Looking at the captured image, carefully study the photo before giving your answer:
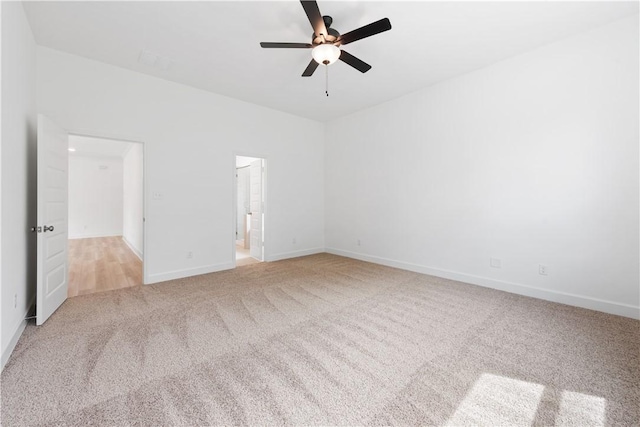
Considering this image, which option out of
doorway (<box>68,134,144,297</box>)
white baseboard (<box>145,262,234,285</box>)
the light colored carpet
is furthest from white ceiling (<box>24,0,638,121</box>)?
doorway (<box>68,134,144,297</box>)

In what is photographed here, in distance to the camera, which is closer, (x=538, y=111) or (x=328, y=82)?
(x=538, y=111)

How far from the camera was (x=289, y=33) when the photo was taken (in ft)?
9.35

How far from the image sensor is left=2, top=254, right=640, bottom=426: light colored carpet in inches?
58.9

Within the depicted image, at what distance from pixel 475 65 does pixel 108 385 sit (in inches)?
198

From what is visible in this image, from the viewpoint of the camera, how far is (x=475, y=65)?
355cm

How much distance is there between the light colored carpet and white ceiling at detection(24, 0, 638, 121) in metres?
3.01

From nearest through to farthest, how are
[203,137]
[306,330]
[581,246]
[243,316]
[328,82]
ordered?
[306,330], [243,316], [581,246], [328,82], [203,137]

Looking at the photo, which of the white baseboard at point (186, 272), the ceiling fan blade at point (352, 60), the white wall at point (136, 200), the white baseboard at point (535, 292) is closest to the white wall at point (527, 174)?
the white baseboard at point (535, 292)

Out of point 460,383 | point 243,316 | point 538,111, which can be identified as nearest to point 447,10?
point 538,111

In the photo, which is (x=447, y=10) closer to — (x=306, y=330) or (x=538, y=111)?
(x=538, y=111)

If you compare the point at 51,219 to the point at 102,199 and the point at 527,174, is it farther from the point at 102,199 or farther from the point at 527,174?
the point at 102,199

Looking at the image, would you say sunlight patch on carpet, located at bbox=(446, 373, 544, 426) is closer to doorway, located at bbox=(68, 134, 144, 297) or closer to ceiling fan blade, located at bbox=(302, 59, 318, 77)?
ceiling fan blade, located at bbox=(302, 59, 318, 77)

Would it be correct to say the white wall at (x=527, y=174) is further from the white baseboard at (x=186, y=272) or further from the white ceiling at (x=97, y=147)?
the white ceiling at (x=97, y=147)

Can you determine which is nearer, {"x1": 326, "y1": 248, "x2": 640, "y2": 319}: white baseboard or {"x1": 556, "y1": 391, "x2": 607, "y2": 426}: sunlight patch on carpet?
{"x1": 556, "y1": 391, "x2": 607, "y2": 426}: sunlight patch on carpet
